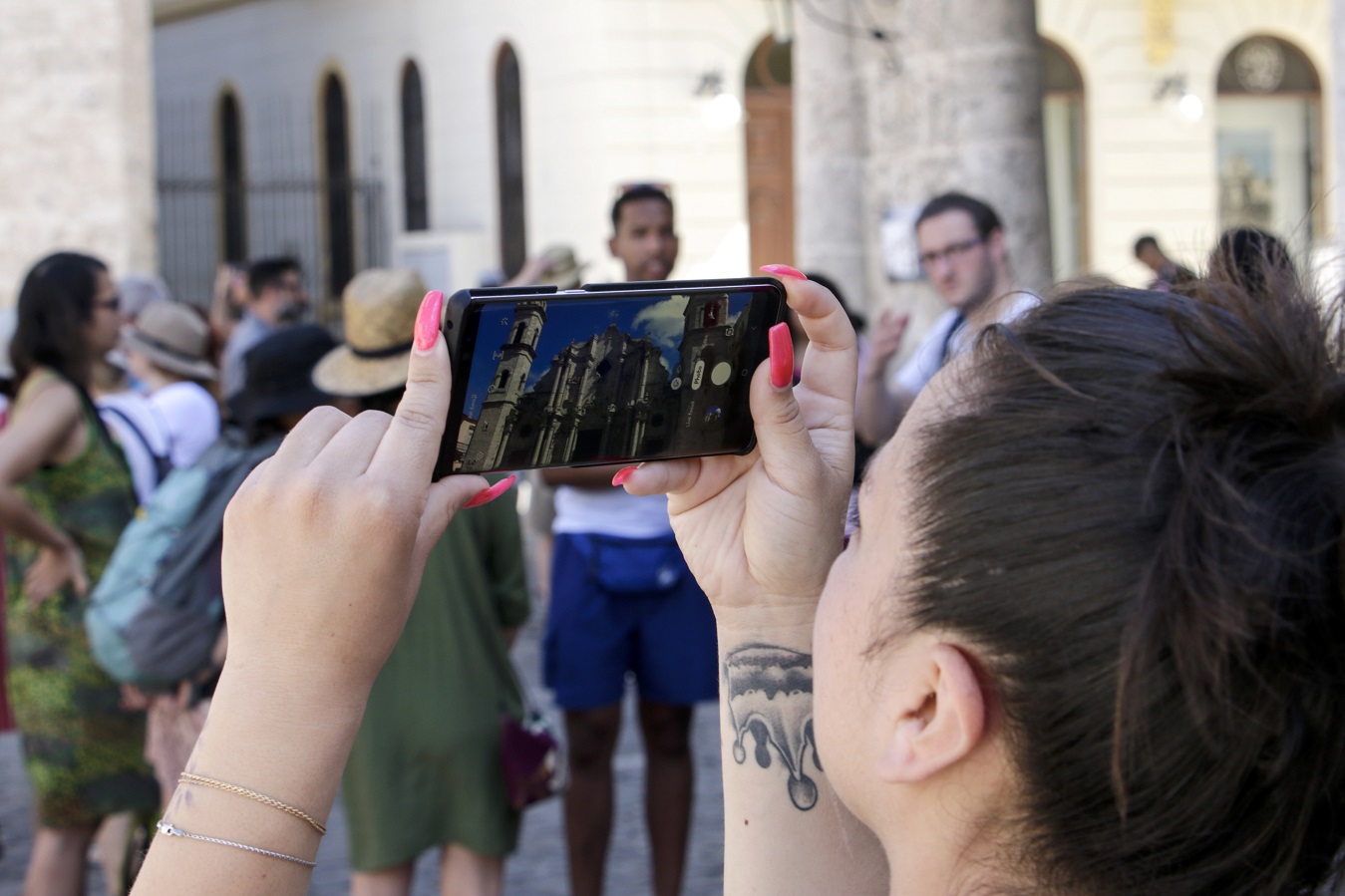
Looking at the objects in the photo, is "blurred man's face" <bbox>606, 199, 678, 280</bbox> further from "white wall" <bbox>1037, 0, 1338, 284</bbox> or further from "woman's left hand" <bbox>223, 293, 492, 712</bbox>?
"white wall" <bbox>1037, 0, 1338, 284</bbox>

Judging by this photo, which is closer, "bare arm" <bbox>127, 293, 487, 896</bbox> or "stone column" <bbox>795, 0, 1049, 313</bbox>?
"bare arm" <bbox>127, 293, 487, 896</bbox>

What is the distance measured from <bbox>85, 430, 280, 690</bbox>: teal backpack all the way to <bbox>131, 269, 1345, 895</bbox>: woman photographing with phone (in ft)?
8.15

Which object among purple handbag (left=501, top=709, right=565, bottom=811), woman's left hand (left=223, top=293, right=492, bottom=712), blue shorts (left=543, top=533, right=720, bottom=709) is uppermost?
woman's left hand (left=223, top=293, right=492, bottom=712)

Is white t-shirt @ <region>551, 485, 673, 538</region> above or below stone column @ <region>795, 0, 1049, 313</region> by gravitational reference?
below

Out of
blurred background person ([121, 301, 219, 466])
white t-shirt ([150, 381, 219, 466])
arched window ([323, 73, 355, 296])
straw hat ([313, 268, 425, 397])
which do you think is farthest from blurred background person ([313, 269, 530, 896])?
arched window ([323, 73, 355, 296])

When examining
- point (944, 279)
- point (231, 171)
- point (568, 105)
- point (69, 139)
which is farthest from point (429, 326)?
point (231, 171)

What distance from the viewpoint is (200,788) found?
3.59 feet

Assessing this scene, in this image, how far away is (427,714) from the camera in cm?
349

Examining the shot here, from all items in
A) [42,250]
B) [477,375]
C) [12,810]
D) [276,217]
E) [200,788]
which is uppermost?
[276,217]

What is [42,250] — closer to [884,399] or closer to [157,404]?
[157,404]

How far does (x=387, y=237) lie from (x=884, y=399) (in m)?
14.2

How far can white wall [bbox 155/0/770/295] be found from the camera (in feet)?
48.6

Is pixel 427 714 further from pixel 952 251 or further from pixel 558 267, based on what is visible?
pixel 558 267

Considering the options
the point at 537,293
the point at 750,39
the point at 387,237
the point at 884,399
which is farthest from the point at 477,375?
the point at 387,237
